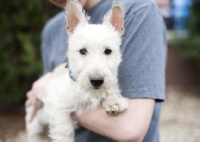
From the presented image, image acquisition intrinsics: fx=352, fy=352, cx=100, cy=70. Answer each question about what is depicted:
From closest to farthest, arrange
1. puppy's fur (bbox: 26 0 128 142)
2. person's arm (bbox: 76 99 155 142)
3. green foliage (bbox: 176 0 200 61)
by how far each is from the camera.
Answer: person's arm (bbox: 76 99 155 142) → puppy's fur (bbox: 26 0 128 142) → green foliage (bbox: 176 0 200 61)

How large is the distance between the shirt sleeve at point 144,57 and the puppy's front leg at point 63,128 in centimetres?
43

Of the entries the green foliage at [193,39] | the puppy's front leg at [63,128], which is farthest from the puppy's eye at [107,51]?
the green foliage at [193,39]

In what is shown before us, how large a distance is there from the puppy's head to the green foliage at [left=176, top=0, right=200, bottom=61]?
18.1 feet

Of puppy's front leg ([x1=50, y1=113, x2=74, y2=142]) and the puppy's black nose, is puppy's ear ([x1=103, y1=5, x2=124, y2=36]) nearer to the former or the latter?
the puppy's black nose

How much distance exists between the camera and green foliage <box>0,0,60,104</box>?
5758 mm

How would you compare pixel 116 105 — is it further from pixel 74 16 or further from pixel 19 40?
pixel 19 40

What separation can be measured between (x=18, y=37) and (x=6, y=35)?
0.69 feet

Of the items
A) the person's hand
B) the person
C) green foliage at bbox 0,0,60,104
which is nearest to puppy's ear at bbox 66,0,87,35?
the person

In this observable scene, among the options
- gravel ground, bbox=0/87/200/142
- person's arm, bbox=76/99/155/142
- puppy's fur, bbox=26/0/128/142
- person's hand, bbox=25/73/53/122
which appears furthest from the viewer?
gravel ground, bbox=0/87/200/142

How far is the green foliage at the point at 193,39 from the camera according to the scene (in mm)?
7606

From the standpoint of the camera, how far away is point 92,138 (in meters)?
2.43

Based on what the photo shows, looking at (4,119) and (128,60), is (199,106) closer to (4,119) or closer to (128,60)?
(4,119)

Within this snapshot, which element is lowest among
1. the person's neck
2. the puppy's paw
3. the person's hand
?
the puppy's paw

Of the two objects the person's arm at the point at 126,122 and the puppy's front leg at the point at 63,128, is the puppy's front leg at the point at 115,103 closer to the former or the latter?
the person's arm at the point at 126,122
